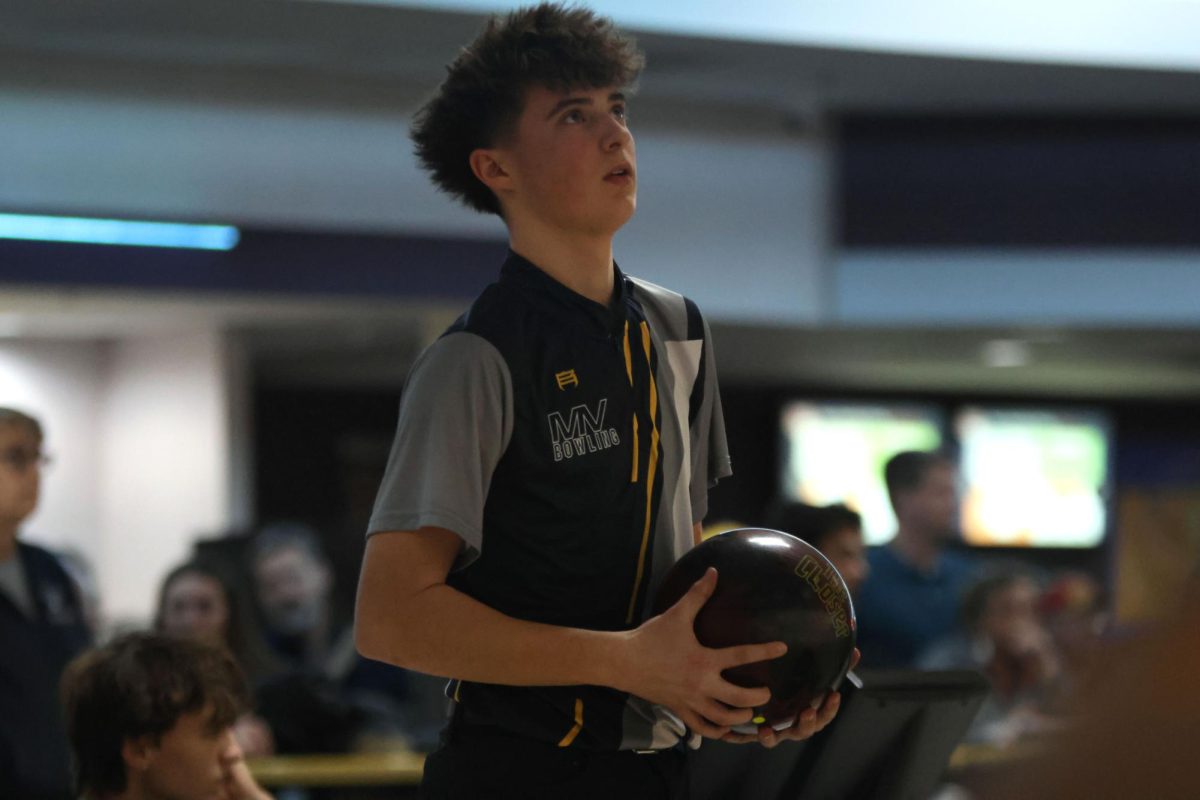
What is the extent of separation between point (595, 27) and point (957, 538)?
9.67 m

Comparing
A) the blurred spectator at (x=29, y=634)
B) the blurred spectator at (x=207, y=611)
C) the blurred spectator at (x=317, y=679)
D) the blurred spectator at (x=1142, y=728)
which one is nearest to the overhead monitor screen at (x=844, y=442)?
the blurred spectator at (x=317, y=679)

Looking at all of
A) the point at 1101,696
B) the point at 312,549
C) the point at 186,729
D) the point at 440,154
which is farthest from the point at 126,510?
the point at 1101,696

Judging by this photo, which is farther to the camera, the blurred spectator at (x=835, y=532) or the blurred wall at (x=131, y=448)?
the blurred wall at (x=131, y=448)

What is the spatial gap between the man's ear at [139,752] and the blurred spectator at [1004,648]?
3749 mm

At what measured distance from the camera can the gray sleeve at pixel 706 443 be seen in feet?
7.66

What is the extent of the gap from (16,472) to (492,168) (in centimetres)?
273

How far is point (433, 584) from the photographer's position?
6.57ft

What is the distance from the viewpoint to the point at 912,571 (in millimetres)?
6215

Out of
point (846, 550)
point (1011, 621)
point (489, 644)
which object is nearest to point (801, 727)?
point (489, 644)

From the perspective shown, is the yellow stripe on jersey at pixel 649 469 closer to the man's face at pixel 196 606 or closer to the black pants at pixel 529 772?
the black pants at pixel 529 772

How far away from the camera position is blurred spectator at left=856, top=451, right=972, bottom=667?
597 cm

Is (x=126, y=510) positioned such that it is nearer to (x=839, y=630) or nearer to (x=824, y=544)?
(x=824, y=544)

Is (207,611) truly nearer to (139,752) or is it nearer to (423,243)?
(423,243)

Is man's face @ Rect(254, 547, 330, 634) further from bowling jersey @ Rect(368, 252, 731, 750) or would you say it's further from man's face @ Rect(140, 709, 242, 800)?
bowling jersey @ Rect(368, 252, 731, 750)
